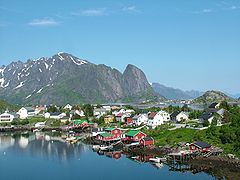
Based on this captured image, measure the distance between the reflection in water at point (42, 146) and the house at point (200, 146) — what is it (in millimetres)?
12736

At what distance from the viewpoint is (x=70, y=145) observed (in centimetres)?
4903

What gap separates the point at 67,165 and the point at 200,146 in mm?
12945

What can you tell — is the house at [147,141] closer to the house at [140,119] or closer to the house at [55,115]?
the house at [140,119]

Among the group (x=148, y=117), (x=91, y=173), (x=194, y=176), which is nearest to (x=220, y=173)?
(x=194, y=176)

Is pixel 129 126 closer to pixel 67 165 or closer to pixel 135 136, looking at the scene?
pixel 135 136

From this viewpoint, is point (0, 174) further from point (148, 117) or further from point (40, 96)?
point (40, 96)

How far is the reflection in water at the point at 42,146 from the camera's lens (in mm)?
43125

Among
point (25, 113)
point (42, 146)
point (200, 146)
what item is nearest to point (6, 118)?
point (25, 113)

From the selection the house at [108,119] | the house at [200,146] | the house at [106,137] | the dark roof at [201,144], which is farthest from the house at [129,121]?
the dark roof at [201,144]

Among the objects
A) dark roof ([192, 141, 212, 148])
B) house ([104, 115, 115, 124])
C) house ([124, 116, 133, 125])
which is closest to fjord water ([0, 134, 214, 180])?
dark roof ([192, 141, 212, 148])

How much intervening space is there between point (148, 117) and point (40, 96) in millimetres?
137870

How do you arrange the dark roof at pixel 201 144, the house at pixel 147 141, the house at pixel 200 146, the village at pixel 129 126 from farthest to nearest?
the house at pixel 147 141, the village at pixel 129 126, the dark roof at pixel 201 144, the house at pixel 200 146

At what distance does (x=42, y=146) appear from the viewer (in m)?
49.1

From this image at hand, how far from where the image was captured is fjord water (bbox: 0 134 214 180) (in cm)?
3203
